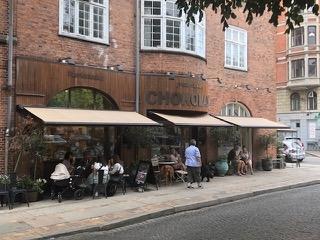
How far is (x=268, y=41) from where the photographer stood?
82.5 feet

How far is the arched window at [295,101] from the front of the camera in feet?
169

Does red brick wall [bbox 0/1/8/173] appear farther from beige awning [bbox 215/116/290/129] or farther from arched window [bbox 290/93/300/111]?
arched window [bbox 290/93/300/111]

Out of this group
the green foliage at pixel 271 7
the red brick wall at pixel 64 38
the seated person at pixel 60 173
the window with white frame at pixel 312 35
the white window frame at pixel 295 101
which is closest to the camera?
the green foliage at pixel 271 7

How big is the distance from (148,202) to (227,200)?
8.43ft

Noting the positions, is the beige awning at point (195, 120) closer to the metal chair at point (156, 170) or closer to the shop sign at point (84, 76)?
the metal chair at point (156, 170)

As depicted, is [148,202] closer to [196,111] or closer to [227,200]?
[227,200]

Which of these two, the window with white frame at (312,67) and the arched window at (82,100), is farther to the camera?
the window with white frame at (312,67)

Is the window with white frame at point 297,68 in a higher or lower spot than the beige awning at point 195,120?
higher

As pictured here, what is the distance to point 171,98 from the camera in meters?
18.2

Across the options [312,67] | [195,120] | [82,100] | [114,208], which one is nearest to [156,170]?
[195,120]

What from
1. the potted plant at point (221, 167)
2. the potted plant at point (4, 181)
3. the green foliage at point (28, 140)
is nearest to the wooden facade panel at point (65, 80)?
the green foliage at point (28, 140)

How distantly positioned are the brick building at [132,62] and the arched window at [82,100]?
0.11 ft

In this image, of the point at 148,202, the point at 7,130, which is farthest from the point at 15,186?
the point at 148,202

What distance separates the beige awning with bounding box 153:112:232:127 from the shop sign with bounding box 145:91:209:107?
0.47 m
